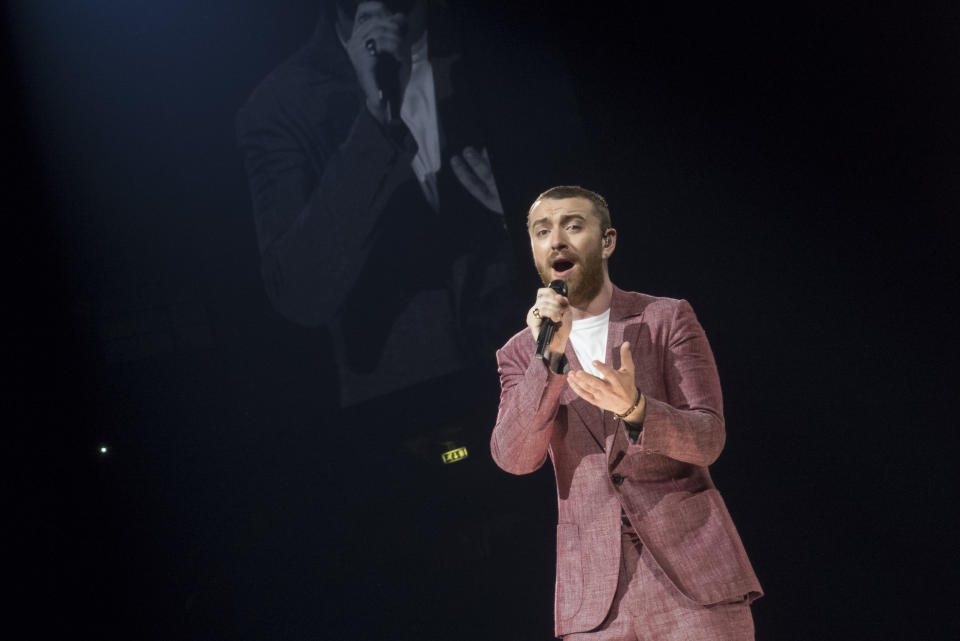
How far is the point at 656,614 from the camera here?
1424 mm

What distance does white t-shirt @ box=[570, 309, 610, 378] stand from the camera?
5.60 feet

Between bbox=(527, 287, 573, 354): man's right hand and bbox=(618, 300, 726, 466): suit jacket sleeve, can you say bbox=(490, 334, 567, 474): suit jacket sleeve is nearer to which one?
bbox=(527, 287, 573, 354): man's right hand

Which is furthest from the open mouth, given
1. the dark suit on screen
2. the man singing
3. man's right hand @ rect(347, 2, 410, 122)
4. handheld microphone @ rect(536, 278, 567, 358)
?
man's right hand @ rect(347, 2, 410, 122)

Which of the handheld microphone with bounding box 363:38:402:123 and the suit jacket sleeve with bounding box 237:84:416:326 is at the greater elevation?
the handheld microphone with bounding box 363:38:402:123

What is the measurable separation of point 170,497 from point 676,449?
2.29 meters

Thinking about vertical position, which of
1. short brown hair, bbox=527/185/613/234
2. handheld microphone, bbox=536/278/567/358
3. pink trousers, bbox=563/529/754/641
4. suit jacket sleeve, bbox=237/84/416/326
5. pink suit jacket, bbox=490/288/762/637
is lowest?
pink trousers, bbox=563/529/754/641

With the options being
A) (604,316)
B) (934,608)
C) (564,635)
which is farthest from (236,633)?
(934,608)

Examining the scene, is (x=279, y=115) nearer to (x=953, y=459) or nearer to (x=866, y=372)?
(x=866, y=372)

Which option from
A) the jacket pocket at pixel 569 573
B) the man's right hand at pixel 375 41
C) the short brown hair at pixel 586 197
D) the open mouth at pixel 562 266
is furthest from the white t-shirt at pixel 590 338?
the man's right hand at pixel 375 41

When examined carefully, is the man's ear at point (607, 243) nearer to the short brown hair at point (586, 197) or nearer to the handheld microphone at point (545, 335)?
the short brown hair at point (586, 197)

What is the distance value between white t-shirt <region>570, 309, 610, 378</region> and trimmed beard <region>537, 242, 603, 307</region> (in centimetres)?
5

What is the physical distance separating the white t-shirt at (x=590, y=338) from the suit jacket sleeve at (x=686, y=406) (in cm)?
15

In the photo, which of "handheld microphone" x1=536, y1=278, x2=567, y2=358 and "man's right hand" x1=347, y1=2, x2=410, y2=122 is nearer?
"handheld microphone" x1=536, y1=278, x2=567, y2=358

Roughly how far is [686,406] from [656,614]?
1.40 ft
